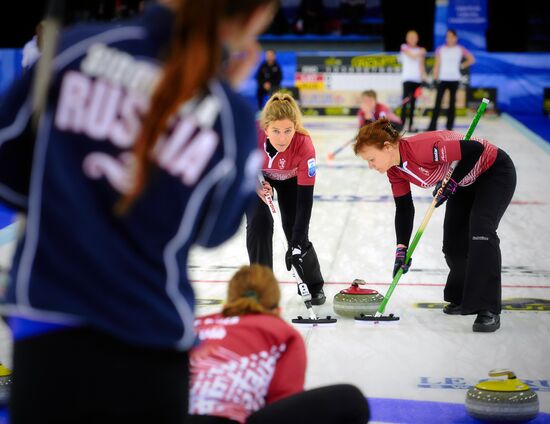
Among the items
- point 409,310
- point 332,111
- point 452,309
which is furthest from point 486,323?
point 332,111

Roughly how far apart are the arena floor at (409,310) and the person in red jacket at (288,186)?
11.7 inches

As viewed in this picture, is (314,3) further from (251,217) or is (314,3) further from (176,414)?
(176,414)

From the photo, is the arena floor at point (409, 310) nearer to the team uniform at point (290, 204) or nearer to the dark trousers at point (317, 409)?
the team uniform at point (290, 204)

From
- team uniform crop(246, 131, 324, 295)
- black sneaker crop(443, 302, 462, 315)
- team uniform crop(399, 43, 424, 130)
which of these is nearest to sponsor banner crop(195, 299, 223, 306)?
team uniform crop(246, 131, 324, 295)

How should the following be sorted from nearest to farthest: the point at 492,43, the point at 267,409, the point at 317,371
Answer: the point at 267,409 → the point at 317,371 → the point at 492,43

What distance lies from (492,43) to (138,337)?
19.0m

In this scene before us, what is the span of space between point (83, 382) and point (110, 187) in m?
0.27

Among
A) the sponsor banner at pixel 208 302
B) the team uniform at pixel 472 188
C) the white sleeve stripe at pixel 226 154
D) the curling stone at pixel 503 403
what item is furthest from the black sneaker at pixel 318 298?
the white sleeve stripe at pixel 226 154

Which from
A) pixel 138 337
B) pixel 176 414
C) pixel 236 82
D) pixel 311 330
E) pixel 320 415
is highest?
pixel 236 82

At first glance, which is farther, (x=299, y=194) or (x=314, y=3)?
(x=314, y=3)

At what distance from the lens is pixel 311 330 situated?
15.2 feet

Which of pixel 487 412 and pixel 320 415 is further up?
pixel 320 415

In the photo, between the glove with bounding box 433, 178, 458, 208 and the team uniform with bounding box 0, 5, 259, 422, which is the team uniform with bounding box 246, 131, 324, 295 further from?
the team uniform with bounding box 0, 5, 259, 422

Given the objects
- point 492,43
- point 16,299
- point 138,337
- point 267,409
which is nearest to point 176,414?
point 138,337
